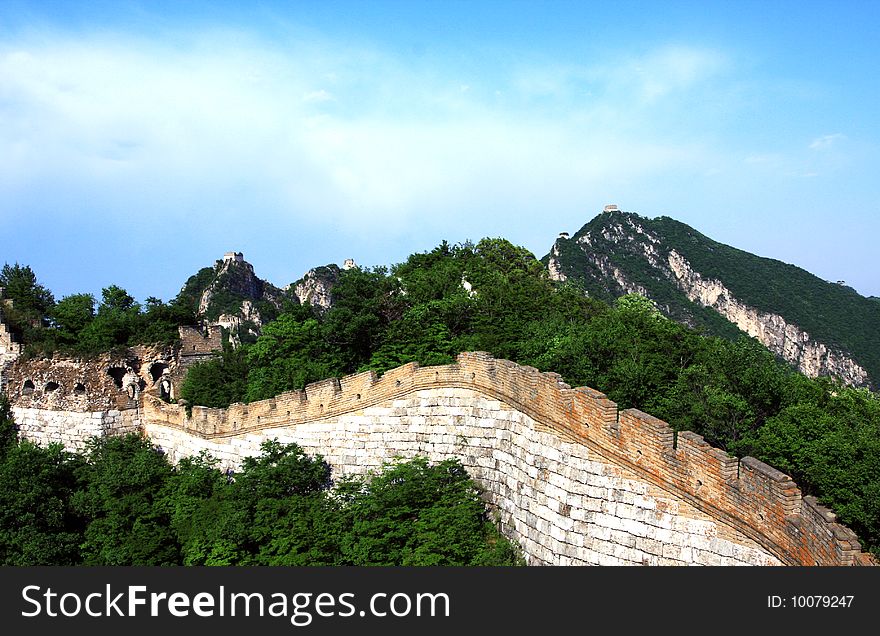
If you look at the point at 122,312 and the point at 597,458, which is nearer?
the point at 597,458

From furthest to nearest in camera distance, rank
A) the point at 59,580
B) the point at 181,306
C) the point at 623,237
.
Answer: the point at 623,237 < the point at 181,306 < the point at 59,580

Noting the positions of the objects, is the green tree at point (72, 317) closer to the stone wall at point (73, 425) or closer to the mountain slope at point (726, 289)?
the stone wall at point (73, 425)

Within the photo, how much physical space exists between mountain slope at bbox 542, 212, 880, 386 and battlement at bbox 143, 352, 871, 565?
49.8 meters

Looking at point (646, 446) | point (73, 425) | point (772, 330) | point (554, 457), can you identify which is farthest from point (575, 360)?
point (772, 330)

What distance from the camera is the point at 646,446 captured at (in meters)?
9.16

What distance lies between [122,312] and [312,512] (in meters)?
15.5

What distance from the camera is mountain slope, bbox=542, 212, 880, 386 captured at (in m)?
67.4

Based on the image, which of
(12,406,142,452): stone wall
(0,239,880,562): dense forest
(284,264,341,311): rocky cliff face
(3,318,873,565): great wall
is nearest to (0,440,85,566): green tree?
(12,406,142,452): stone wall

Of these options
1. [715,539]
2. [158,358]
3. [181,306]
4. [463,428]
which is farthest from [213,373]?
[715,539]

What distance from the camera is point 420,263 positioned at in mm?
33719

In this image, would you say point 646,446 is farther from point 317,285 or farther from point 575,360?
point 317,285

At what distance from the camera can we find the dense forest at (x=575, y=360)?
12586mm

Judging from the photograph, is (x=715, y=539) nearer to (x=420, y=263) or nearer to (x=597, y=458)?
(x=597, y=458)

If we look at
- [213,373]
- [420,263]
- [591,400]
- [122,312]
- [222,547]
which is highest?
Answer: [420,263]
